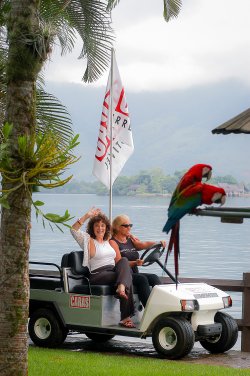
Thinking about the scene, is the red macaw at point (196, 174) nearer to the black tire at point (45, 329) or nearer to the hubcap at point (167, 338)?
the hubcap at point (167, 338)

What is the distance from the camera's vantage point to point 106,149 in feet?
53.9

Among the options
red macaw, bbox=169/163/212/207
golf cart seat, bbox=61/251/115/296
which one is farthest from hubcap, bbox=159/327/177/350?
red macaw, bbox=169/163/212/207

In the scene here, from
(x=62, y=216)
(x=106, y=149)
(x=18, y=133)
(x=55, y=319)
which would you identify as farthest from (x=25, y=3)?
(x=106, y=149)

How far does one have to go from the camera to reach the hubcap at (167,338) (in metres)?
11.9

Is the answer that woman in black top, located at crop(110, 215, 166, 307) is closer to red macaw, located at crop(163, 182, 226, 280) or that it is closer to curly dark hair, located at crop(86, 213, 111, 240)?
curly dark hair, located at crop(86, 213, 111, 240)

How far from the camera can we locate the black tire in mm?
12656

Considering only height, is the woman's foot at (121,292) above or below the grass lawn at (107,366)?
above

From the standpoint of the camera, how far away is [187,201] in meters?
5.26

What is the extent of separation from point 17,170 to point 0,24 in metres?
5.67

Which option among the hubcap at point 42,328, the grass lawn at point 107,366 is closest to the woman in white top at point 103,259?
the grass lawn at point 107,366

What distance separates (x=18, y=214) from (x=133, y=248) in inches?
150

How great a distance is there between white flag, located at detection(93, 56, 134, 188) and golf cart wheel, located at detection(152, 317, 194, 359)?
14.9ft

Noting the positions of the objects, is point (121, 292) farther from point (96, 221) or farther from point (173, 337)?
point (96, 221)

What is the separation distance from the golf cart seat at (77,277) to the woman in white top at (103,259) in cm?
9
